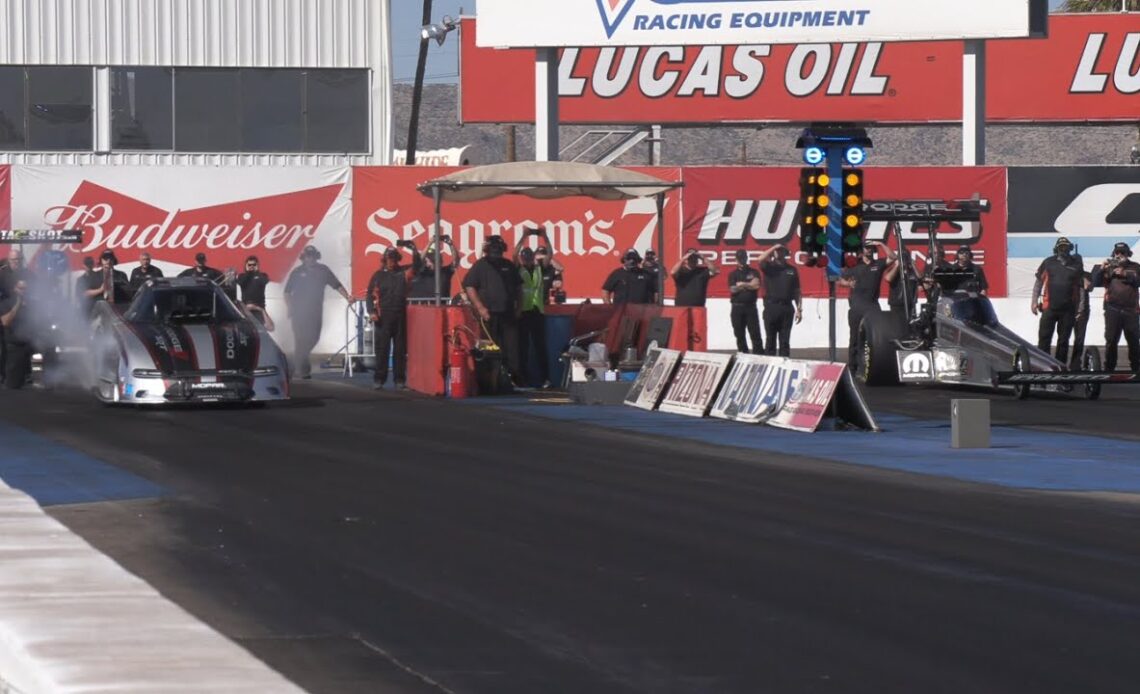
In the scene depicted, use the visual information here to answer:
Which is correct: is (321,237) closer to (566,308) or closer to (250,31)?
(566,308)

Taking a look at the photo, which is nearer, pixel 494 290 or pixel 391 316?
pixel 494 290

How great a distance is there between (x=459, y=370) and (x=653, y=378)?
2.58 m

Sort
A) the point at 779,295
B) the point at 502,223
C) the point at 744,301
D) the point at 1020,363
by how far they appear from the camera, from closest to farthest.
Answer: the point at 1020,363 < the point at 779,295 < the point at 744,301 < the point at 502,223

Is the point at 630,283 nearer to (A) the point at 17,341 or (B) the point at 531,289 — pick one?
(B) the point at 531,289

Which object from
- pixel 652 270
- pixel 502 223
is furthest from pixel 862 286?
pixel 502 223

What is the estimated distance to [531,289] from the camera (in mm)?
24641

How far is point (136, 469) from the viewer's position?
1484 cm

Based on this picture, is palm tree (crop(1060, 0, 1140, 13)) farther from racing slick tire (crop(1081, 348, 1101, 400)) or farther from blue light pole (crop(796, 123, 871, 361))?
blue light pole (crop(796, 123, 871, 361))

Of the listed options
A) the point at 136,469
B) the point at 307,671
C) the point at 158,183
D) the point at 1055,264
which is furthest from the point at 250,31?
the point at 307,671

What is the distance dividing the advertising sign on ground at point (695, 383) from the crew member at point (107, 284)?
6918mm

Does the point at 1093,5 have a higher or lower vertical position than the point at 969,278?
higher

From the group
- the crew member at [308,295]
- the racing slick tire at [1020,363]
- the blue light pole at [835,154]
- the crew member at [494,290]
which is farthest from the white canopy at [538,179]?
the racing slick tire at [1020,363]

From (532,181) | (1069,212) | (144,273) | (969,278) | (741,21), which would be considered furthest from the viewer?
(741,21)

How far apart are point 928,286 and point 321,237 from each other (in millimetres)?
11289
